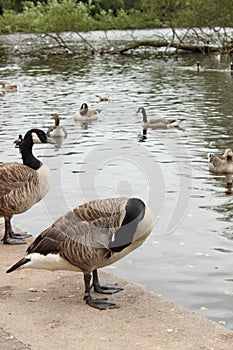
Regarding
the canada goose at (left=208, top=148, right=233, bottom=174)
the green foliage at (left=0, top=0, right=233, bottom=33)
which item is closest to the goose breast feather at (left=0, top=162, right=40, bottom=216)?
the canada goose at (left=208, top=148, right=233, bottom=174)

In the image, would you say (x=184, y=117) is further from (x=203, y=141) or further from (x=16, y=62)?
(x=16, y=62)

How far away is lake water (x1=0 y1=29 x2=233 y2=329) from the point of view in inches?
365

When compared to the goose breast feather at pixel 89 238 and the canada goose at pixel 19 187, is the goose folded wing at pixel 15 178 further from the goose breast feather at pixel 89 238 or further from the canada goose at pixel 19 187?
the goose breast feather at pixel 89 238

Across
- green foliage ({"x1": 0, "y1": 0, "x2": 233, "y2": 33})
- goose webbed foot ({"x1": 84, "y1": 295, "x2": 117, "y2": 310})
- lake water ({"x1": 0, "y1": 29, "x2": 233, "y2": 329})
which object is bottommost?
lake water ({"x1": 0, "y1": 29, "x2": 233, "y2": 329})

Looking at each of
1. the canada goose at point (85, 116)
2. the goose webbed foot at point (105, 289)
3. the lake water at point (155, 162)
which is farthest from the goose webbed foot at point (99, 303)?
the canada goose at point (85, 116)

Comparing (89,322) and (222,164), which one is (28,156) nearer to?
(89,322)

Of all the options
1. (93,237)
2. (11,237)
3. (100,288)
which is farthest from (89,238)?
(11,237)

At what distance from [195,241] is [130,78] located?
1031 inches

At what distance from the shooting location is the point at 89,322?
658 cm

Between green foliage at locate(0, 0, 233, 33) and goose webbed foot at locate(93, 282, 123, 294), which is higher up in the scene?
green foliage at locate(0, 0, 233, 33)

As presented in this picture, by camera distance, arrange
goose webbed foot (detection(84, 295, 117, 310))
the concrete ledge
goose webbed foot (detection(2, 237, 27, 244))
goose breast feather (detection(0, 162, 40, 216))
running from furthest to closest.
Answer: goose webbed foot (detection(2, 237, 27, 244)) < goose breast feather (detection(0, 162, 40, 216)) < goose webbed foot (detection(84, 295, 117, 310)) < the concrete ledge

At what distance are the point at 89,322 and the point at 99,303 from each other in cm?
43

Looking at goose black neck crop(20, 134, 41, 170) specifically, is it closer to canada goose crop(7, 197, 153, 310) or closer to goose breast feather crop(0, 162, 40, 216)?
goose breast feather crop(0, 162, 40, 216)

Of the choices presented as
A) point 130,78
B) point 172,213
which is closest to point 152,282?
point 172,213
